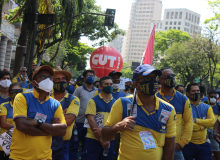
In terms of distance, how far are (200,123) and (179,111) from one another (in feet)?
3.70

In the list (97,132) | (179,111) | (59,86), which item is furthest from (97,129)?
(179,111)

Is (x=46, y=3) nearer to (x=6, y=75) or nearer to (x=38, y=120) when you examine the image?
(x=6, y=75)

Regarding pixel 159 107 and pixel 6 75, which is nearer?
pixel 159 107

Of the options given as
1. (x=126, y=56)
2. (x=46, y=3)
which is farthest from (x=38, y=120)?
(x=126, y=56)

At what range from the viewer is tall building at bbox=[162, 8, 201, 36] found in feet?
464

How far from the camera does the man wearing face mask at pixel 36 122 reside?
353 centimetres

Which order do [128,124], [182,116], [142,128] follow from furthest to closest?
1. [182,116]
2. [142,128]
3. [128,124]

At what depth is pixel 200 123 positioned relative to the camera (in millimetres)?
5766

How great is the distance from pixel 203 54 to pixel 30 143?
31.6 metres

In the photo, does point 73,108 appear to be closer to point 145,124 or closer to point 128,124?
point 145,124

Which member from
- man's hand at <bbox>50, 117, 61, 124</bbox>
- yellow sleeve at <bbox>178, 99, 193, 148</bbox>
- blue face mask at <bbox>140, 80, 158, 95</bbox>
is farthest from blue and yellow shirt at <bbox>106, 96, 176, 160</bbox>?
yellow sleeve at <bbox>178, 99, 193, 148</bbox>

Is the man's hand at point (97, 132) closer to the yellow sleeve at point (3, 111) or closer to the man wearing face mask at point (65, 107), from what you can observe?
the man wearing face mask at point (65, 107)

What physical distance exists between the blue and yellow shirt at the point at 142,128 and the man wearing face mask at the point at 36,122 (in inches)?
35.8

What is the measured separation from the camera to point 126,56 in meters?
168
